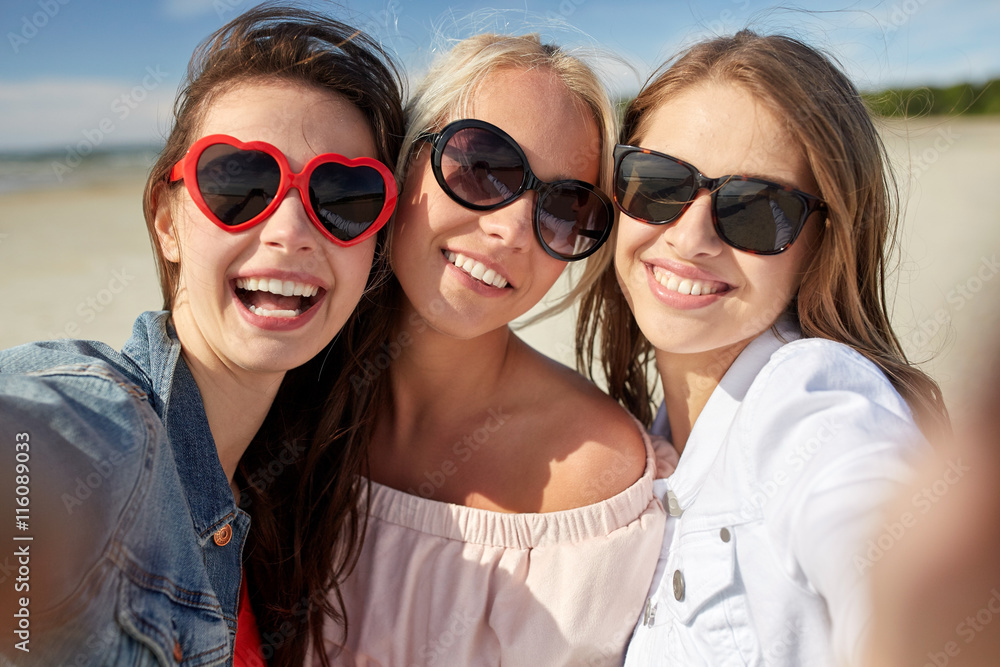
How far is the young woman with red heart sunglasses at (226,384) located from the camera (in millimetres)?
1475

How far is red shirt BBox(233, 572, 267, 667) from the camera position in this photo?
223 centimetres

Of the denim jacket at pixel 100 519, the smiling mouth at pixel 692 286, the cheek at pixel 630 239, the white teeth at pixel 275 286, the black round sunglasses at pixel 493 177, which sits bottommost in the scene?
the denim jacket at pixel 100 519

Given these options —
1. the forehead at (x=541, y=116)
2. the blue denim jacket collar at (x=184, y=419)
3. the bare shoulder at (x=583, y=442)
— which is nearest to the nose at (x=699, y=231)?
the forehead at (x=541, y=116)

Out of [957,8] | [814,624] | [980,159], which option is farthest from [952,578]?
[957,8]

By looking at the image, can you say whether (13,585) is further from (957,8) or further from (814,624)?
(957,8)

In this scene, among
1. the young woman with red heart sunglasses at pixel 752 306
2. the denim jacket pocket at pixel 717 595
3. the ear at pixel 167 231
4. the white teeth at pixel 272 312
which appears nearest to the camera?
the young woman with red heart sunglasses at pixel 752 306

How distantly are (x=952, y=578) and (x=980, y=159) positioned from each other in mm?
19108

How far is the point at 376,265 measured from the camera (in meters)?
2.54

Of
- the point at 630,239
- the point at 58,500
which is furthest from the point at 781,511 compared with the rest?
the point at 58,500

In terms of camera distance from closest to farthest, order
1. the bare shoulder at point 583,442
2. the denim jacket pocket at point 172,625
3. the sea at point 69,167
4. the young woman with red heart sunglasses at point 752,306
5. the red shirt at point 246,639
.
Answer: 1. the denim jacket pocket at point 172,625
2. the young woman with red heart sunglasses at point 752,306
3. the red shirt at point 246,639
4. the bare shoulder at point 583,442
5. the sea at point 69,167

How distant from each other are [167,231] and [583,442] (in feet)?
5.12

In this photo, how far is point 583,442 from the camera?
8.46 feet

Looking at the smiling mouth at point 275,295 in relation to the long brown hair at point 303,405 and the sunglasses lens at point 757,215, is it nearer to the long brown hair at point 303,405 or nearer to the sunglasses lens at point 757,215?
the long brown hair at point 303,405

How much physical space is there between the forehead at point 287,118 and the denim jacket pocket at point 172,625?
3.81ft
